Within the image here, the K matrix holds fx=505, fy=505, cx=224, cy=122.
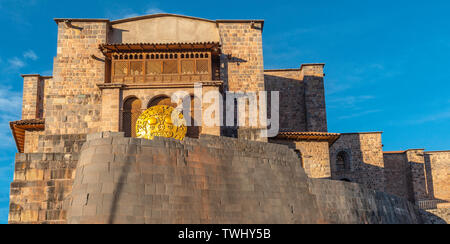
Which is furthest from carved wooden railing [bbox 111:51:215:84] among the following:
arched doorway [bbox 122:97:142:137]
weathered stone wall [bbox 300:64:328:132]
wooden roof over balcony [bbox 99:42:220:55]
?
weathered stone wall [bbox 300:64:328:132]

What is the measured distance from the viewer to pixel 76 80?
26422mm

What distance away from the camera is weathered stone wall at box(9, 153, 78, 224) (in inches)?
587

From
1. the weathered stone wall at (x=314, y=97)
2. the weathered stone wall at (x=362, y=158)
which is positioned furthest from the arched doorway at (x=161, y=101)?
the weathered stone wall at (x=362, y=158)

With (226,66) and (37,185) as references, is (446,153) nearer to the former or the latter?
(226,66)

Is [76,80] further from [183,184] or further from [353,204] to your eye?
[353,204]

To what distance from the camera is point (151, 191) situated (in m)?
14.1

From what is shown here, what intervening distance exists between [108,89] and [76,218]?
40.9 ft

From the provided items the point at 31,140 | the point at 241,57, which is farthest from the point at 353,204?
the point at 31,140

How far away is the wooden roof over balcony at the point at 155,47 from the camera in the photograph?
82.1ft

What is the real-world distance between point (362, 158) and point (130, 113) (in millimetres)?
Answer: 18399

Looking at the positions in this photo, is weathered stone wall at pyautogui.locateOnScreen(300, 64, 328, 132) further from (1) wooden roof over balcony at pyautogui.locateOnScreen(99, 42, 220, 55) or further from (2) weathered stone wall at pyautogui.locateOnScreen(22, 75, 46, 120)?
(2) weathered stone wall at pyautogui.locateOnScreen(22, 75, 46, 120)

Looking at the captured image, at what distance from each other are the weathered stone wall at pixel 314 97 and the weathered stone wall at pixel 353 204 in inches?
407
